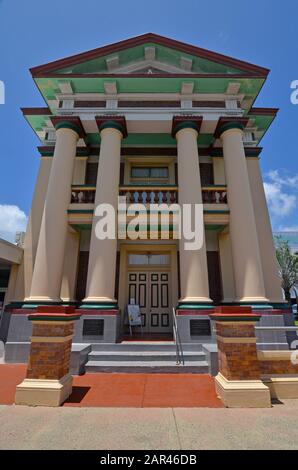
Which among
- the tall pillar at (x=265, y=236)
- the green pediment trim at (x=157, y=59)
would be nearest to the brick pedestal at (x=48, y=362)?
the tall pillar at (x=265, y=236)

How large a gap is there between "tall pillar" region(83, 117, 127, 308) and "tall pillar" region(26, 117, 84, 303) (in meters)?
1.23

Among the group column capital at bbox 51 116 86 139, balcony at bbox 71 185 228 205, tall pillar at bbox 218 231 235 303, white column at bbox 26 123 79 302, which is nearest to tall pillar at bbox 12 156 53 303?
white column at bbox 26 123 79 302

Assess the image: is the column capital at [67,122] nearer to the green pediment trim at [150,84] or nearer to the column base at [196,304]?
the green pediment trim at [150,84]

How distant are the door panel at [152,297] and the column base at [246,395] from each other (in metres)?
6.94

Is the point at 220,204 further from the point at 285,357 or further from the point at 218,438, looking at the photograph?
the point at 218,438

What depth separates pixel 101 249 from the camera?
9156 mm

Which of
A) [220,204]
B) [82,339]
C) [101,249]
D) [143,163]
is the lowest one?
[82,339]

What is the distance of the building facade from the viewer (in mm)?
9242

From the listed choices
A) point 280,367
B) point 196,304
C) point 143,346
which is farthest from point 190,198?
point 280,367

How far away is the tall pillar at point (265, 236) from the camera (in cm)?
1057

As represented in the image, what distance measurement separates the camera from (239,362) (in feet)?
15.5

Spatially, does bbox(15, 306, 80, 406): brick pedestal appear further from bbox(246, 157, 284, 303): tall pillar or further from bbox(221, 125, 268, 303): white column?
bbox(246, 157, 284, 303): tall pillar

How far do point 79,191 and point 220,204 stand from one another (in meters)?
5.94

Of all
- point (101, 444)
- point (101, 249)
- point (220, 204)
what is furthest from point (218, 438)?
point (220, 204)
